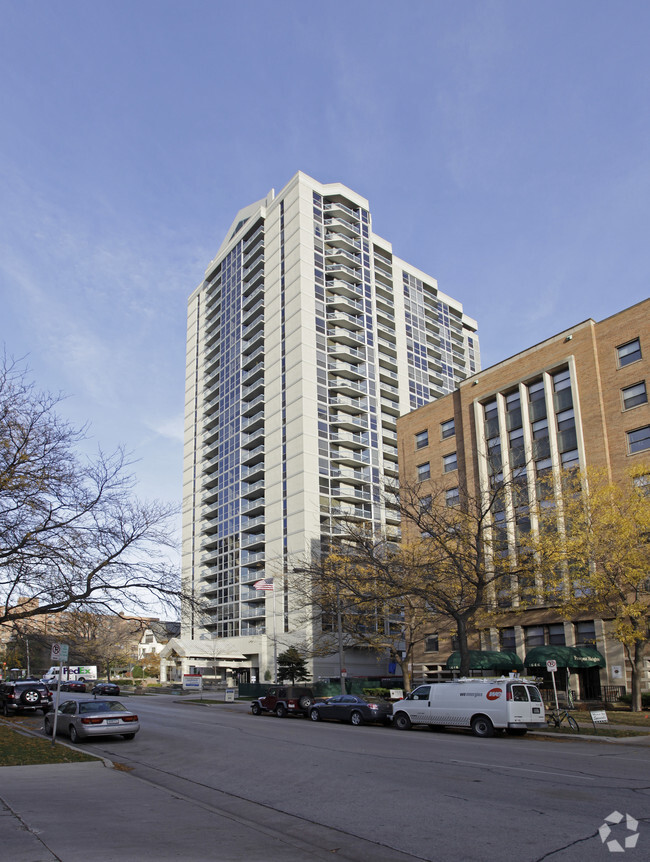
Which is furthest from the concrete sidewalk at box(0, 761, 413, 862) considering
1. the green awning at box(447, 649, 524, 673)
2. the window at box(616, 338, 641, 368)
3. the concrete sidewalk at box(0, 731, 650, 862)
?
the window at box(616, 338, 641, 368)

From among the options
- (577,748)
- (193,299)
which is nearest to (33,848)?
(577,748)

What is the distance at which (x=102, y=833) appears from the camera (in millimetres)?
8031

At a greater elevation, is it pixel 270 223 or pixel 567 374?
pixel 270 223

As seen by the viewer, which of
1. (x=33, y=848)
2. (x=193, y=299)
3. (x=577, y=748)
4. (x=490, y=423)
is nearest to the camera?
(x=33, y=848)

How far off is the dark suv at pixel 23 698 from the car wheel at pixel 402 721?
53.5ft

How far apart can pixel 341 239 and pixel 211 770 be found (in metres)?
70.3

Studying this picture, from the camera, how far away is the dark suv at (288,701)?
32.4 metres

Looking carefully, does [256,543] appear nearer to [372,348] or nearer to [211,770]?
[372,348]

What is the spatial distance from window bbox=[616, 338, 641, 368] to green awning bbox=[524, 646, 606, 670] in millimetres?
16109

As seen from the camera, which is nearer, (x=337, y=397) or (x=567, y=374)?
(x=567, y=374)

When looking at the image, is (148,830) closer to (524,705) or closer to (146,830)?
(146,830)

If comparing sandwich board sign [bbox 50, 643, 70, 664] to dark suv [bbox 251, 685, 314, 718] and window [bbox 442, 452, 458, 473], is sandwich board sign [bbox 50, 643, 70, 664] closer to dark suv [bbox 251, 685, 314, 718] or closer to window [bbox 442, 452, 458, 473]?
dark suv [bbox 251, 685, 314, 718]

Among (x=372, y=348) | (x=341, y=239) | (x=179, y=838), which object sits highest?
(x=341, y=239)

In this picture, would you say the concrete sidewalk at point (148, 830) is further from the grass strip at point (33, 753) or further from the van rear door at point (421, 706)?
the van rear door at point (421, 706)
